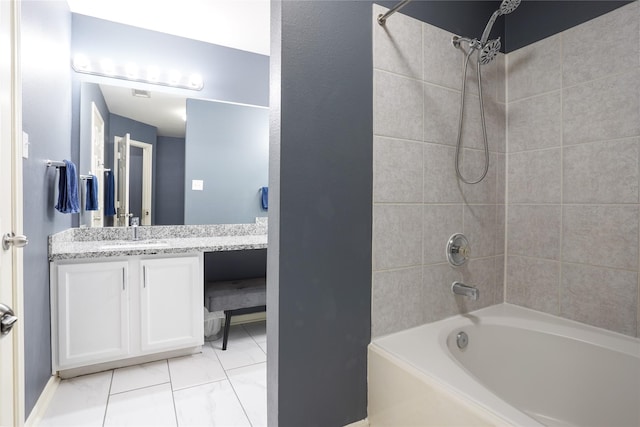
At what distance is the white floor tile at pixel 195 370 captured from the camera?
6.29ft

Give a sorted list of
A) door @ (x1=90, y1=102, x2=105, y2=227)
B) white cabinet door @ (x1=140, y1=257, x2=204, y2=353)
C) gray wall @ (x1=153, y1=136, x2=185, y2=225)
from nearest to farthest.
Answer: white cabinet door @ (x1=140, y1=257, x2=204, y2=353)
door @ (x1=90, y1=102, x2=105, y2=227)
gray wall @ (x1=153, y1=136, x2=185, y2=225)

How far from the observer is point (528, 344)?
144 cm

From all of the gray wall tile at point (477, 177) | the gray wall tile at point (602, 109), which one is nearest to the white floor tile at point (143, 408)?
the gray wall tile at point (477, 177)

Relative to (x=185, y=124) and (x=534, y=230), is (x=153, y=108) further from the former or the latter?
(x=534, y=230)

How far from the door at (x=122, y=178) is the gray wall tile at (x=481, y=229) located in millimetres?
2463

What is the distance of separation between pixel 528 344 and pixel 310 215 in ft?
3.87

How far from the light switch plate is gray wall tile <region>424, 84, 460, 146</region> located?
79.2 inches

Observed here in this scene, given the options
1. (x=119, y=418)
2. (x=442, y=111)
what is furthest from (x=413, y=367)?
(x=119, y=418)

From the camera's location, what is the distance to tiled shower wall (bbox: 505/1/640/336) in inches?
51.7

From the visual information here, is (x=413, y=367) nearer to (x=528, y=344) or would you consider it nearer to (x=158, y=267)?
(x=528, y=344)

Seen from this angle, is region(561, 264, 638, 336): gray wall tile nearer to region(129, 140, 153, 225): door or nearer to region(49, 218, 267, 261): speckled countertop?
region(49, 218, 267, 261): speckled countertop

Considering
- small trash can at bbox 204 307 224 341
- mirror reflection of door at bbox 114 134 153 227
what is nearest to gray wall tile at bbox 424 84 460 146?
small trash can at bbox 204 307 224 341

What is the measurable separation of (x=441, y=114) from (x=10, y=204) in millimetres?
1729

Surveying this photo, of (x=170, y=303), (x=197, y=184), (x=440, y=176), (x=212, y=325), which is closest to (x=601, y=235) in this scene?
(x=440, y=176)
